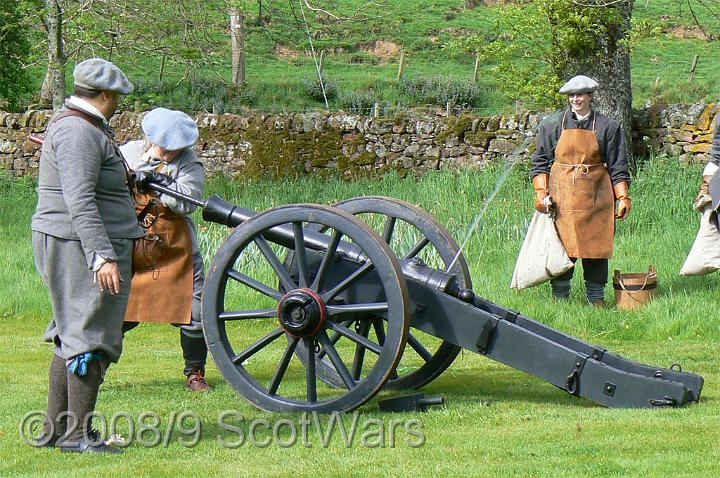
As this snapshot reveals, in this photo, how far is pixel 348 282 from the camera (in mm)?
5781

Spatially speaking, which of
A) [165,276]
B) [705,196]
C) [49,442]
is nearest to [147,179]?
[165,276]

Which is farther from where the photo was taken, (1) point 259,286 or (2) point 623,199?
(2) point 623,199

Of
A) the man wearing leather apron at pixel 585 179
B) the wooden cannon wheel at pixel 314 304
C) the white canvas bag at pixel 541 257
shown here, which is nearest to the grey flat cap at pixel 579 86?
the man wearing leather apron at pixel 585 179

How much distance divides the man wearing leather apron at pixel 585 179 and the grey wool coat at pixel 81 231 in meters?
4.81

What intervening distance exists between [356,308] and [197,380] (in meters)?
1.50

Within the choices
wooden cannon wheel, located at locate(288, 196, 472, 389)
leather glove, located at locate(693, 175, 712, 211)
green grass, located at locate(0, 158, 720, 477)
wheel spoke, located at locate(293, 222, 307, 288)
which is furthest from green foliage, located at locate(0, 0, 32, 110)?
wheel spoke, located at locate(293, 222, 307, 288)

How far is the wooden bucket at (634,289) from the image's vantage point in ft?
30.1

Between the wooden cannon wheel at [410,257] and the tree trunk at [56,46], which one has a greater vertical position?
the tree trunk at [56,46]

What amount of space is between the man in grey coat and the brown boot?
1.61 m

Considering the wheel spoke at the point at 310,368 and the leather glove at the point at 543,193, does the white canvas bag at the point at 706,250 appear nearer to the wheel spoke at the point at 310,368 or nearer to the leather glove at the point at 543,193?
the leather glove at the point at 543,193

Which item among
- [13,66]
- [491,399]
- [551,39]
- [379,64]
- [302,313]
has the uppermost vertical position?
[551,39]

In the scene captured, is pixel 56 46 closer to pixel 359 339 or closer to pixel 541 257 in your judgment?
pixel 541 257

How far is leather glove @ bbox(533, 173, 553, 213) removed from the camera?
9219mm

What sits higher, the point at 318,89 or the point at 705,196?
the point at 705,196
